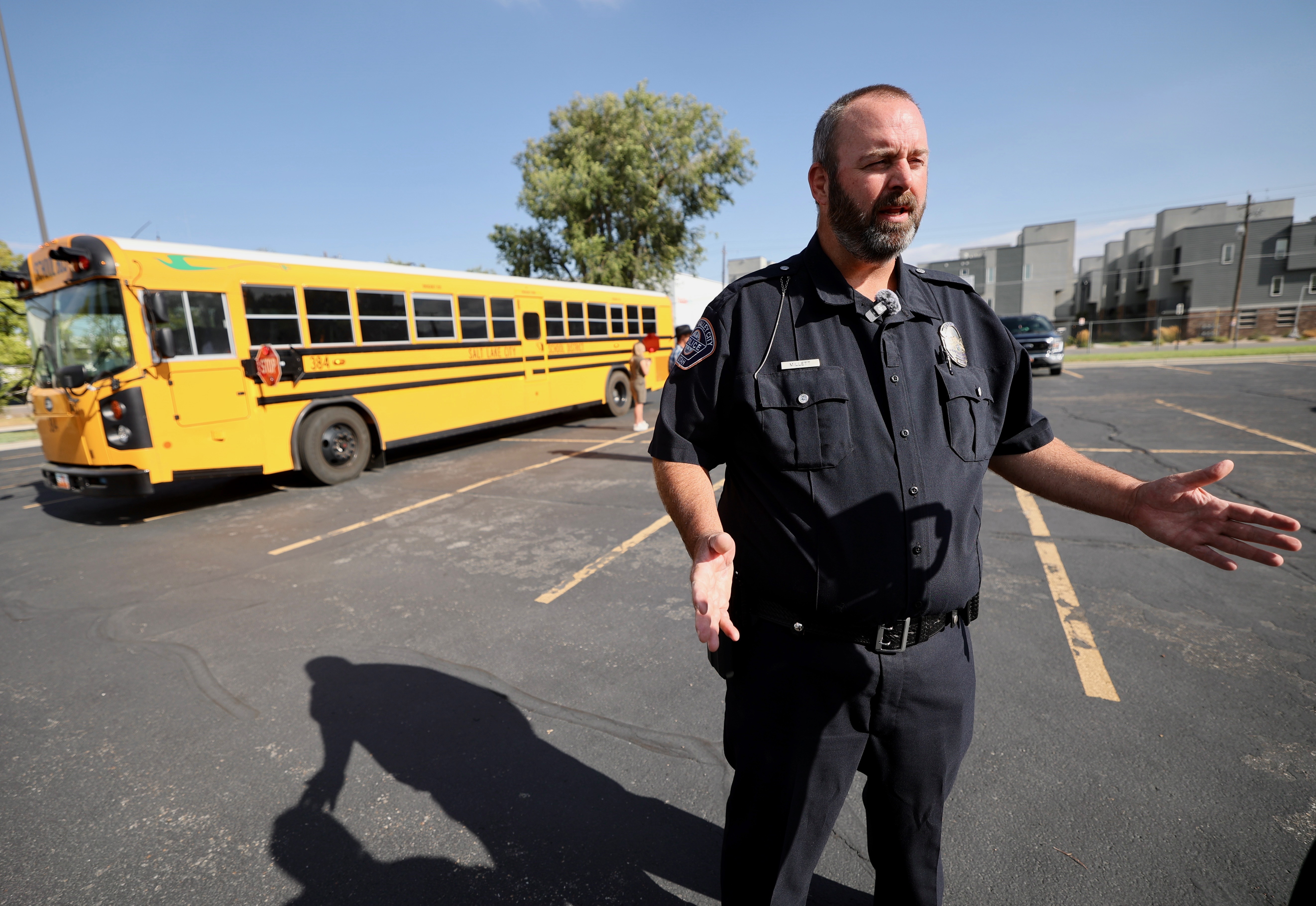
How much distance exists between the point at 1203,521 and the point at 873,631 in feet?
2.58

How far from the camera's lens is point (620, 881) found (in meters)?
2.10

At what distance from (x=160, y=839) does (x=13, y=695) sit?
1891 mm

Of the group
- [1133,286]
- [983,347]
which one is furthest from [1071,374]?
[1133,286]

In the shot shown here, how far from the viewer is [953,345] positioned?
165 centimetres

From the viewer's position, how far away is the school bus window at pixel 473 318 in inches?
392

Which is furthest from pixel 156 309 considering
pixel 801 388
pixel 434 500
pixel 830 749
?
pixel 830 749

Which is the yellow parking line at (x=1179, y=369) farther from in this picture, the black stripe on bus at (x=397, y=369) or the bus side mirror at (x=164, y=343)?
the bus side mirror at (x=164, y=343)

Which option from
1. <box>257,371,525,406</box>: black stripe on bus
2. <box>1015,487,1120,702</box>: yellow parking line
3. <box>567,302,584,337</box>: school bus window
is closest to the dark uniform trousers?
<box>1015,487,1120,702</box>: yellow parking line

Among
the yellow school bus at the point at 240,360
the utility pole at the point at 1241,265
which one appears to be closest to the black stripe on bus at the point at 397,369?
the yellow school bus at the point at 240,360

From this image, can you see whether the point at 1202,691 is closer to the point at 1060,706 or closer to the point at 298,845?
the point at 1060,706

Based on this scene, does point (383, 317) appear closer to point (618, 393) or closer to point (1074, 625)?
point (618, 393)

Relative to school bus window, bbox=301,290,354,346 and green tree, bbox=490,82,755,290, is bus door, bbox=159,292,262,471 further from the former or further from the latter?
green tree, bbox=490,82,755,290

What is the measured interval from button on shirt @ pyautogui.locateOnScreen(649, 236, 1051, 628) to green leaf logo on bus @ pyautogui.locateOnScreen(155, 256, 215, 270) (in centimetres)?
720

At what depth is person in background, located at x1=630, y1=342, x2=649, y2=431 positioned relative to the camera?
11211 mm
